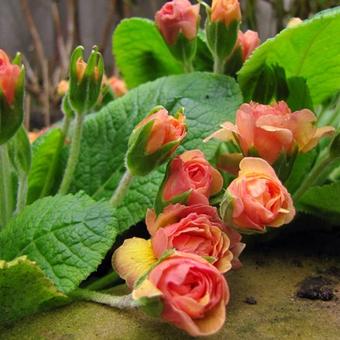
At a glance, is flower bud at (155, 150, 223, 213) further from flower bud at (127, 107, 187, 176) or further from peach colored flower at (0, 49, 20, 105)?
peach colored flower at (0, 49, 20, 105)

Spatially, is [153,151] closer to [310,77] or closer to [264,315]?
[264,315]

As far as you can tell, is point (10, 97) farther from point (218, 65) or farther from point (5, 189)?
point (218, 65)

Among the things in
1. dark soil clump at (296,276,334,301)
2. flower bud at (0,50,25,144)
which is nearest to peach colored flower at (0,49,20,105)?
flower bud at (0,50,25,144)

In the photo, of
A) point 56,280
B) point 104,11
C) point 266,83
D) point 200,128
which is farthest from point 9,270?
point 104,11

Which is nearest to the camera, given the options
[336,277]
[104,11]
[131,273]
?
[131,273]

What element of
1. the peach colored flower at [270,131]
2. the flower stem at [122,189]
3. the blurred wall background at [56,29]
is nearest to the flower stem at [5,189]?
the flower stem at [122,189]
